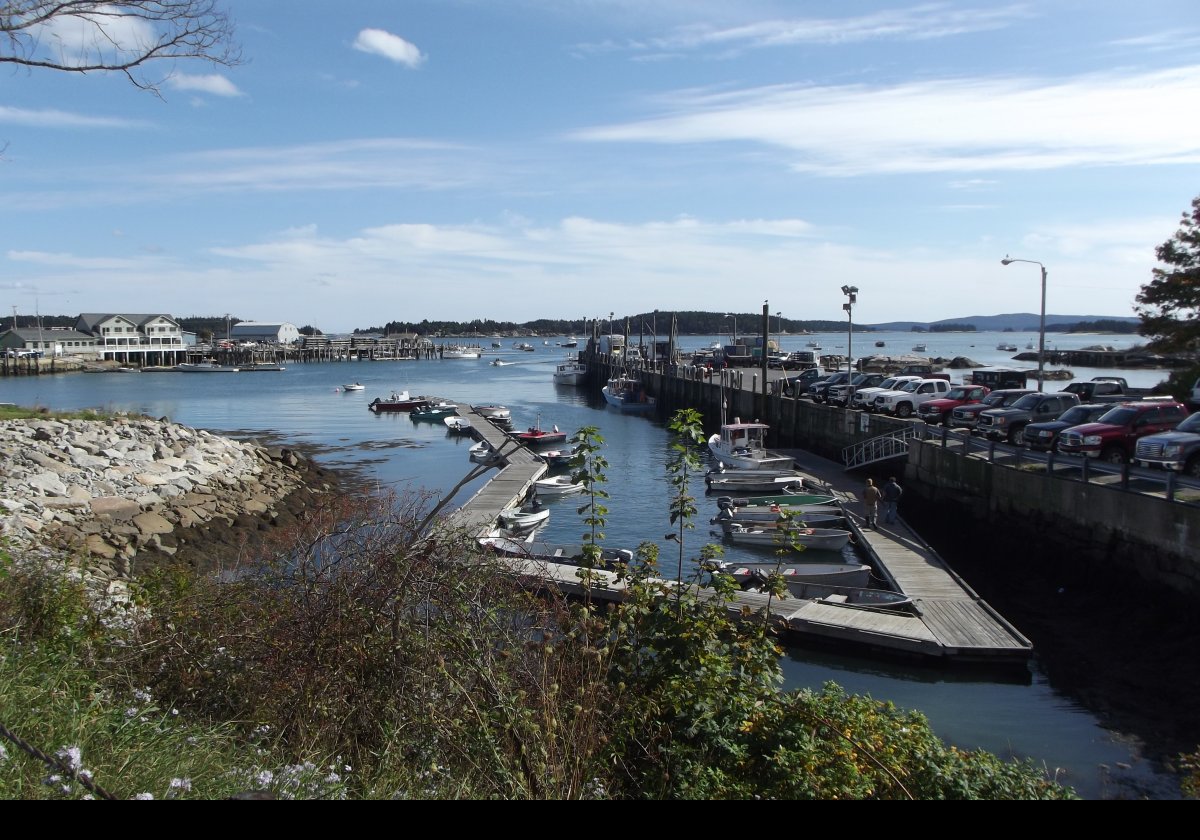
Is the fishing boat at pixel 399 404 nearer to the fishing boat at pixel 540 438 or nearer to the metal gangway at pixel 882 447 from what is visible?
the fishing boat at pixel 540 438

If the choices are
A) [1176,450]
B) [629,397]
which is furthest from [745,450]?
[629,397]

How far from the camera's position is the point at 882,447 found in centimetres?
3659

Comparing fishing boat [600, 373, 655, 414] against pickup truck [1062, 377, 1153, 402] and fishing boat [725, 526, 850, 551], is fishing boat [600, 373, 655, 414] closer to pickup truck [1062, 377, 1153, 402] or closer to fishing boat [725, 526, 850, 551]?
pickup truck [1062, 377, 1153, 402]

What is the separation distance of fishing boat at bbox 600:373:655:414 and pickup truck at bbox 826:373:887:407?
27.9m

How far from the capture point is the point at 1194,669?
16359 millimetres

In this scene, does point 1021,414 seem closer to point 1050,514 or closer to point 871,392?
point 1050,514

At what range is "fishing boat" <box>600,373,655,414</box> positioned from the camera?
76.6m

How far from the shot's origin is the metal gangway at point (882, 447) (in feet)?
114

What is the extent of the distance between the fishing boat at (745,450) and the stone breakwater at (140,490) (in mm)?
17178

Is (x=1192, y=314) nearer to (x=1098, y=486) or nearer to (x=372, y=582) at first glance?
(x=1098, y=486)

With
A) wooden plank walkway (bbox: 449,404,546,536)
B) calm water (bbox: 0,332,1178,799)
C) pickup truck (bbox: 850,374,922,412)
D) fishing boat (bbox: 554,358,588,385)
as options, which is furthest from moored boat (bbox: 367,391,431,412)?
pickup truck (bbox: 850,374,922,412)

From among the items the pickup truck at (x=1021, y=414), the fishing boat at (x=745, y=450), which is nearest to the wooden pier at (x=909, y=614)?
the pickup truck at (x=1021, y=414)

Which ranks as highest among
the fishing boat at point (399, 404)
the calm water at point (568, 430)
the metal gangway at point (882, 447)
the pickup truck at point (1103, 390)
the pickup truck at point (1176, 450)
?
the pickup truck at point (1103, 390)

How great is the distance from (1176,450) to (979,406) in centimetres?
1467
